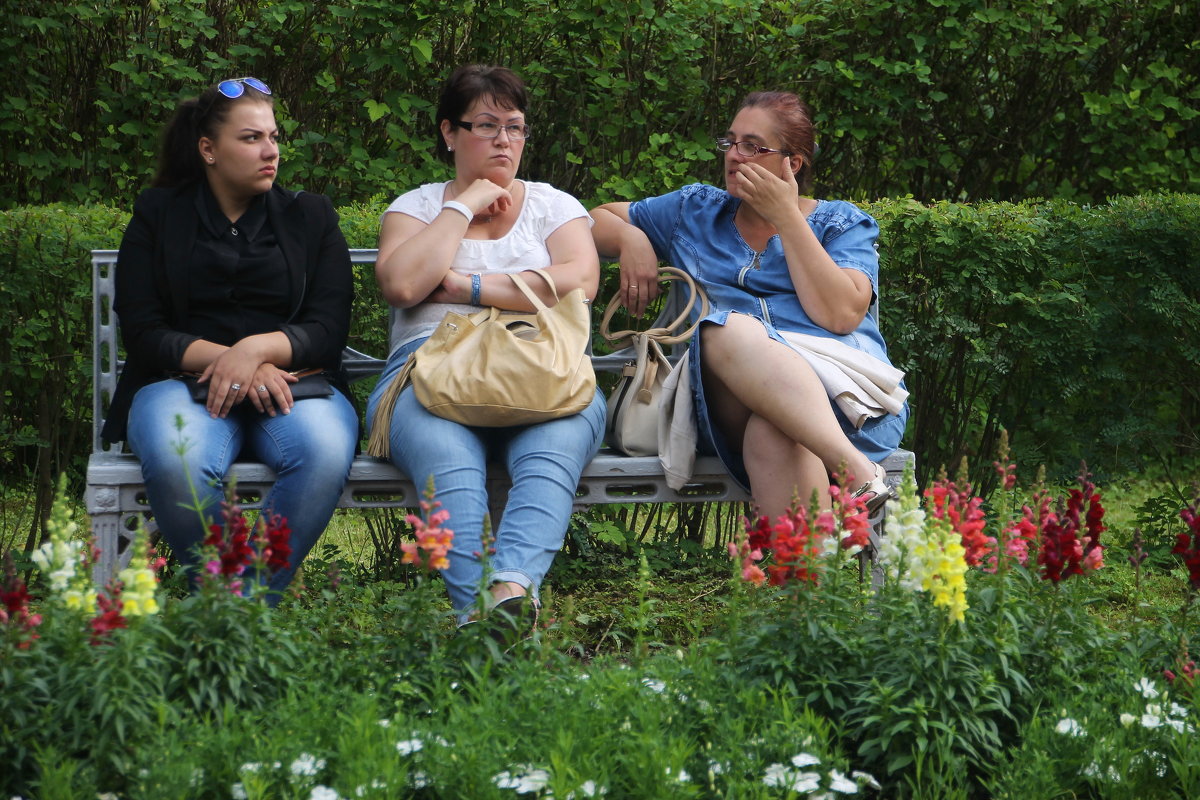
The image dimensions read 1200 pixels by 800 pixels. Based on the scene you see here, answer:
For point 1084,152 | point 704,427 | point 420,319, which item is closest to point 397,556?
point 420,319

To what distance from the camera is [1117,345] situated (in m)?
4.92

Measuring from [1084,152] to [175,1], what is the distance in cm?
397

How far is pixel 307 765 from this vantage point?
7.54 ft

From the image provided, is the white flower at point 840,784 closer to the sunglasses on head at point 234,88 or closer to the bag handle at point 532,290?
the bag handle at point 532,290

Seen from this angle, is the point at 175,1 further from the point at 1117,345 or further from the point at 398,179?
the point at 1117,345

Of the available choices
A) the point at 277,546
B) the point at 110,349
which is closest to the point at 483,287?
the point at 110,349

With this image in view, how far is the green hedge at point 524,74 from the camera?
5.32 m

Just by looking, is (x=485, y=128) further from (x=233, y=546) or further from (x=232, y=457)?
(x=233, y=546)

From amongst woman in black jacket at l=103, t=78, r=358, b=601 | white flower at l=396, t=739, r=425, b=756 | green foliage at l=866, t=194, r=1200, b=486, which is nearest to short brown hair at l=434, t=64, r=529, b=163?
woman in black jacket at l=103, t=78, r=358, b=601

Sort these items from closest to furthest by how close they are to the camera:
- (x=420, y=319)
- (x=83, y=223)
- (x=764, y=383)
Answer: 1. (x=764, y=383)
2. (x=420, y=319)
3. (x=83, y=223)

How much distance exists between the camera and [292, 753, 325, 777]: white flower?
2281mm

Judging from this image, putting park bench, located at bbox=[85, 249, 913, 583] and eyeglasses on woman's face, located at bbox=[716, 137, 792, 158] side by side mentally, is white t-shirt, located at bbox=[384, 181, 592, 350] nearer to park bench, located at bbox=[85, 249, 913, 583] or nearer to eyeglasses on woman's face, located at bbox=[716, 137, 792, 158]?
park bench, located at bbox=[85, 249, 913, 583]

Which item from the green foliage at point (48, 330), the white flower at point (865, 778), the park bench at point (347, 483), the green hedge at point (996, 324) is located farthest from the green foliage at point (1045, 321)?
the green foliage at point (48, 330)

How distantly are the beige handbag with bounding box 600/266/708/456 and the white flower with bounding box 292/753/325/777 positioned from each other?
1.65 meters
